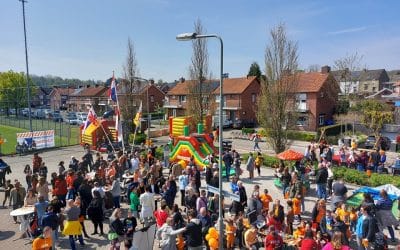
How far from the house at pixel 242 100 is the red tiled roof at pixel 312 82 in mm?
7165

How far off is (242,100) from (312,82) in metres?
9.83

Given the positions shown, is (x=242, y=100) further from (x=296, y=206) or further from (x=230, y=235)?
(x=230, y=235)

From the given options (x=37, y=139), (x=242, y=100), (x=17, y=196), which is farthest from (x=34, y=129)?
(x=17, y=196)

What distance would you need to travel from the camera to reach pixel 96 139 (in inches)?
1151

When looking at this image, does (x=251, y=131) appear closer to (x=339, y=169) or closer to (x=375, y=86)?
(x=339, y=169)

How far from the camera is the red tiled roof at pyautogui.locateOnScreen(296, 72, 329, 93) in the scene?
4176cm

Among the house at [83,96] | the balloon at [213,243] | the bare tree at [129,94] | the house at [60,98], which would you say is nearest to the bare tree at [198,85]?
the bare tree at [129,94]

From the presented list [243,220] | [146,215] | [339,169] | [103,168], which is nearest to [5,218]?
[103,168]

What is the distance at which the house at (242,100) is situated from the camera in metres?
47.7

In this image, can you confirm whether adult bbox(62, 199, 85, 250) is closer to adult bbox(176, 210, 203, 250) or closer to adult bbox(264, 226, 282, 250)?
adult bbox(176, 210, 203, 250)

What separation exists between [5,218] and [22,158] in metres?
14.6

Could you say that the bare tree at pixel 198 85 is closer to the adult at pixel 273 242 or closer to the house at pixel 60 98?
the adult at pixel 273 242

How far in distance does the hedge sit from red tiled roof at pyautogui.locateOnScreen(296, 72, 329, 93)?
24.9 m

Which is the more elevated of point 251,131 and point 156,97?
point 156,97
